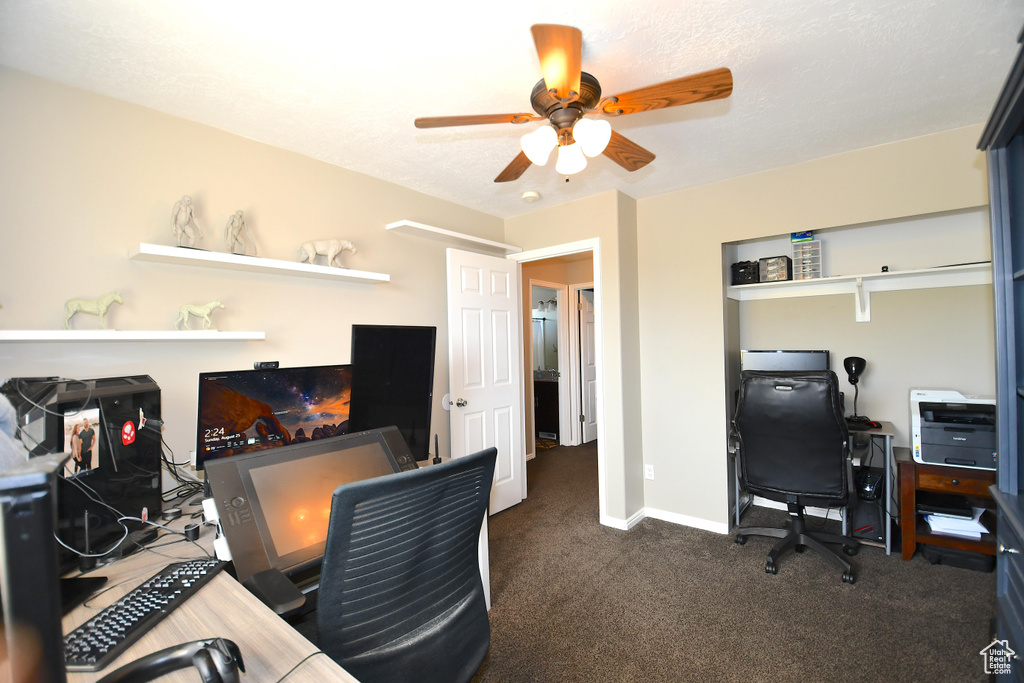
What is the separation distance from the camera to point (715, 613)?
2328mm

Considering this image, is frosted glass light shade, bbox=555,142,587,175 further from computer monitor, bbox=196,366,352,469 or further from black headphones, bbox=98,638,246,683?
black headphones, bbox=98,638,246,683

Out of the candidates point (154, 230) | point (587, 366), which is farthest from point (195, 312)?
point (587, 366)

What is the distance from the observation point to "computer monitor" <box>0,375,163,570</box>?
1.38m

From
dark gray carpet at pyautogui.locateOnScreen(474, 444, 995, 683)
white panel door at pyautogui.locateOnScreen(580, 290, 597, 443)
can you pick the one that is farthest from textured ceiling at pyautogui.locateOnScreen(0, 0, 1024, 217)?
white panel door at pyautogui.locateOnScreen(580, 290, 597, 443)

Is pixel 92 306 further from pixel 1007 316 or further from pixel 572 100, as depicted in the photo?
pixel 1007 316

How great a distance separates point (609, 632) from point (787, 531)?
1.54 metres

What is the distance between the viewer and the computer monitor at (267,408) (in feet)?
6.27

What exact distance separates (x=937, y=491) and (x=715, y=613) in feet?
5.13

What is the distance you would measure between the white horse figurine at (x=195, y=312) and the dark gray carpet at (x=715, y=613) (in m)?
2.05

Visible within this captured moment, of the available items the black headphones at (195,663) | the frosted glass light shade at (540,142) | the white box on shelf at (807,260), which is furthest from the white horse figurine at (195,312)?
the white box on shelf at (807,260)

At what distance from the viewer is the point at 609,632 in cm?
221

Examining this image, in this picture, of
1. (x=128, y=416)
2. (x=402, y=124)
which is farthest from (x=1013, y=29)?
(x=128, y=416)

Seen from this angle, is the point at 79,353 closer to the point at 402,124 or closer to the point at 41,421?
the point at 41,421

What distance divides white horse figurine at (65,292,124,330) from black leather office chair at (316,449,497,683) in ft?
5.49
